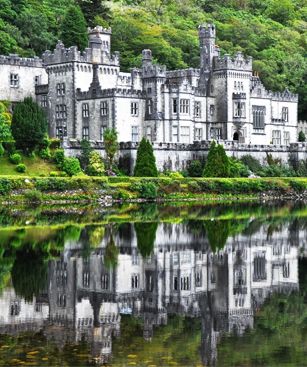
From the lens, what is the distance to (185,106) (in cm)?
9100

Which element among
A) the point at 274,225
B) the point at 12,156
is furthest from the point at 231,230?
the point at 12,156

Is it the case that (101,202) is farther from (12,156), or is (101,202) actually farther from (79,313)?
(79,313)

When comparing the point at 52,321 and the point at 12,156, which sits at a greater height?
the point at 12,156

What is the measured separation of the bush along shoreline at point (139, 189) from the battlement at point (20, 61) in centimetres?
2012

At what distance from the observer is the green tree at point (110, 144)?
81.4 metres

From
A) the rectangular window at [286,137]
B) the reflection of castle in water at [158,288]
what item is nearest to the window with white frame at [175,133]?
the rectangular window at [286,137]

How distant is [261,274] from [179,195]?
139 feet

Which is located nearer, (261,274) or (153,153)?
(261,274)

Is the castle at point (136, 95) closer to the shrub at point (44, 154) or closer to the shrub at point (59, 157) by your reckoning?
the shrub at point (59, 157)

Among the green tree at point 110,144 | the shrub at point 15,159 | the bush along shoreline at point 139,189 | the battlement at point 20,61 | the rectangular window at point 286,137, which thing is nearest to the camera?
the bush along shoreline at point 139,189

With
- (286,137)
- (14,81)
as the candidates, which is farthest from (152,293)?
(286,137)

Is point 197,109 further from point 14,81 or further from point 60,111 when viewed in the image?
point 14,81

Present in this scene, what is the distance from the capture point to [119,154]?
84438mm

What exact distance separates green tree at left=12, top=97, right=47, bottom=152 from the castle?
3.28 meters
